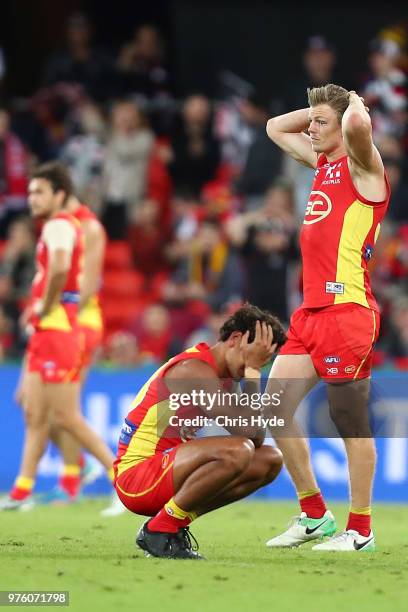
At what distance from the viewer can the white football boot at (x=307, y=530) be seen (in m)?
8.01

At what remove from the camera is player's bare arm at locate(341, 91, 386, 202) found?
24.4ft

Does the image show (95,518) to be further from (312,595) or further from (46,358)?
(312,595)

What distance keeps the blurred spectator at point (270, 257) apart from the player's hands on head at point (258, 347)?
267 inches

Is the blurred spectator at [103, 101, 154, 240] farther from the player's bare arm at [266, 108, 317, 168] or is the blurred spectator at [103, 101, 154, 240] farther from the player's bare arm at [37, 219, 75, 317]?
the player's bare arm at [266, 108, 317, 168]

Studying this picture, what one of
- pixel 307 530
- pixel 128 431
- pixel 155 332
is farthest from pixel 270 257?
pixel 128 431

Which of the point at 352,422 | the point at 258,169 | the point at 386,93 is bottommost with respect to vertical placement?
the point at 352,422

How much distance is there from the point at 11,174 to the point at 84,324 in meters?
6.03

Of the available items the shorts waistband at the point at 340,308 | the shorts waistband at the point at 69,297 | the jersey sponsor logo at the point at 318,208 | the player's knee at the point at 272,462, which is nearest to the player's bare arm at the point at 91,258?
the shorts waistband at the point at 69,297

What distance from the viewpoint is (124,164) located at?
55.9ft

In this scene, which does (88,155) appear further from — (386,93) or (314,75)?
(386,93)

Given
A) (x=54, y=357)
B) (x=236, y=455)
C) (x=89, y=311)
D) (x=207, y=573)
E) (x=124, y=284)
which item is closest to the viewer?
(x=207, y=573)

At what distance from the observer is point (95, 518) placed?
33.7ft

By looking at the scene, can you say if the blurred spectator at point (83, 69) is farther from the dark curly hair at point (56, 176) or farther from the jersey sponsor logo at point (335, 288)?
the jersey sponsor logo at point (335, 288)

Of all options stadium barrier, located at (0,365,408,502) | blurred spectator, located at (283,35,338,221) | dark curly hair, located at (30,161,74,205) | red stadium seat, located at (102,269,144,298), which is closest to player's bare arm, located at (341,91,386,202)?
dark curly hair, located at (30,161,74,205)
